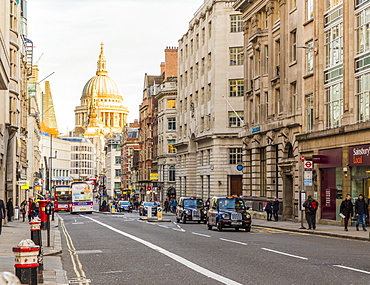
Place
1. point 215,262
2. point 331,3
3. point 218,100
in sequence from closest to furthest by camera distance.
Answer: point 215,262 → point 331,3 → point 218,100

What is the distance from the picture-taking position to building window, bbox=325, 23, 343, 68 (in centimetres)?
3750

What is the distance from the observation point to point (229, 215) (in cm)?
3192

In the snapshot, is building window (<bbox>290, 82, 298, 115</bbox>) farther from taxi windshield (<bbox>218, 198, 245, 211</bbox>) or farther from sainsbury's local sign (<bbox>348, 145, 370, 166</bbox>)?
taxi windshield (<bbox>218, 198, 245, 211</bbox>)

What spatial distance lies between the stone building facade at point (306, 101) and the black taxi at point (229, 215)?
11.6ft

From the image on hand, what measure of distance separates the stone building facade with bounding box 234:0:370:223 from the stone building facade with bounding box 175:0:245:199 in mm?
11477

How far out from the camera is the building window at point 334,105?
123 ft

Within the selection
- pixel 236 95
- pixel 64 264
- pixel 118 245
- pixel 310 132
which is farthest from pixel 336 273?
pixel 236 95

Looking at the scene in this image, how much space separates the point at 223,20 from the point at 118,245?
157 ft

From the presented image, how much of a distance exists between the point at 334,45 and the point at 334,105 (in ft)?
10.6

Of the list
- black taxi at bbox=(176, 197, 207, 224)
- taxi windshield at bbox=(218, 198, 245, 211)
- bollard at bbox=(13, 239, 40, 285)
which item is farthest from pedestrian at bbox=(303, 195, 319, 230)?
bollard at bbox=(13, 239, 40, 285)

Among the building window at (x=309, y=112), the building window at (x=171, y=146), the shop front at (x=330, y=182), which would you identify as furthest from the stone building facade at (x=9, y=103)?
the building window at (x=171, y=146)

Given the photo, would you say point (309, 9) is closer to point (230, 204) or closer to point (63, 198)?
point (230, 204)

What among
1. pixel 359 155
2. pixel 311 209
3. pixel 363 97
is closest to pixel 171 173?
pixel 363 97

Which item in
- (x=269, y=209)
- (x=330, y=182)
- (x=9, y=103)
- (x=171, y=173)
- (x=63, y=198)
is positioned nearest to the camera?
(x=330, y=182)
